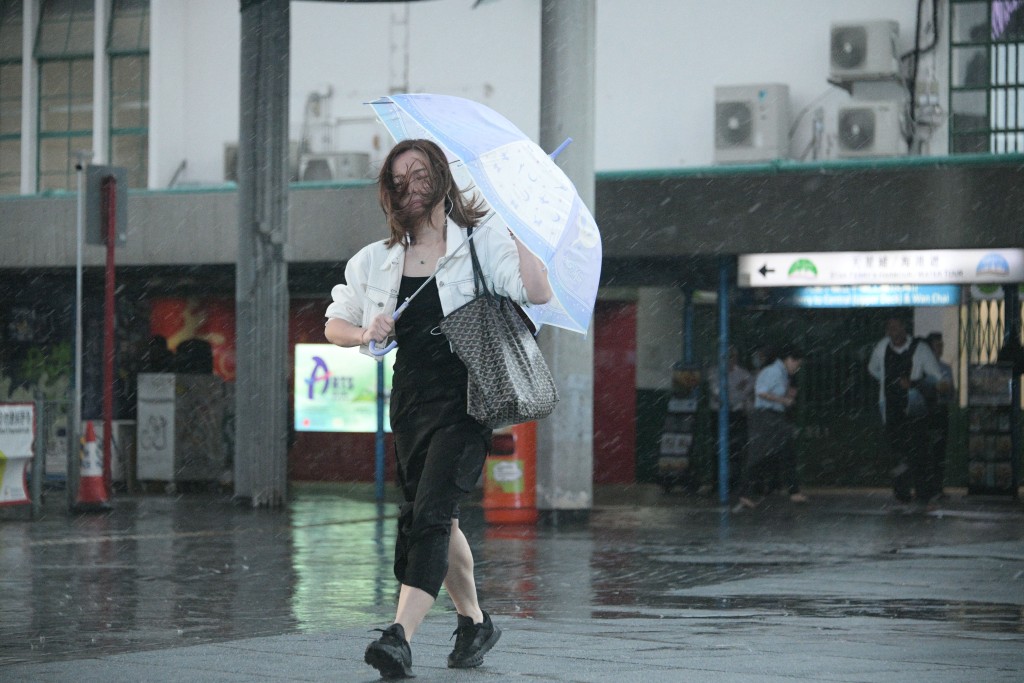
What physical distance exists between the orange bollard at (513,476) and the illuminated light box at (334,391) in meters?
5.78

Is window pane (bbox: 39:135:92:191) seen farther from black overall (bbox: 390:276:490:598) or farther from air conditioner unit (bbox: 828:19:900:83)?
black overall (bbox: 390:276:490:598)

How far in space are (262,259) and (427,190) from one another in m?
12.0

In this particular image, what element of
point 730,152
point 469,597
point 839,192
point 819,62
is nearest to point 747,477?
point 839,192

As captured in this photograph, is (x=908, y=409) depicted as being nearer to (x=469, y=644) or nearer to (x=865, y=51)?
(x=865, y=51)

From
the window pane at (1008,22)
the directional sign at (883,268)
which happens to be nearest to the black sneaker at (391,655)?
the directional sign at (883,268)

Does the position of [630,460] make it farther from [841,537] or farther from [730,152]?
[841,537]

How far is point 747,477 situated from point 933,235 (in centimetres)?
323

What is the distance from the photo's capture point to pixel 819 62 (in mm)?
20406

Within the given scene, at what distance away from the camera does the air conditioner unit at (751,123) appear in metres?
19.7

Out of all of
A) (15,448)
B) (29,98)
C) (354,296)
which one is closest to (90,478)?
(15,448)

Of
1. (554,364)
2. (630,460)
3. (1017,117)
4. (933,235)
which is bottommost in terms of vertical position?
(630,460)

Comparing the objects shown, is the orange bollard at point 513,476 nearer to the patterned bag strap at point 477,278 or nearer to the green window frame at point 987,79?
the green window frame at point 987,79

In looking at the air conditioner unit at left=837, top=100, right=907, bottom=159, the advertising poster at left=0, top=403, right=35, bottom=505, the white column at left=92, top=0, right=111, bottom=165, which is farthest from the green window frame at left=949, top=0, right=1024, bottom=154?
the white column at left=92, top=0, right=111, bottom=165

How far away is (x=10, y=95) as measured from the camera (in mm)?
24500
